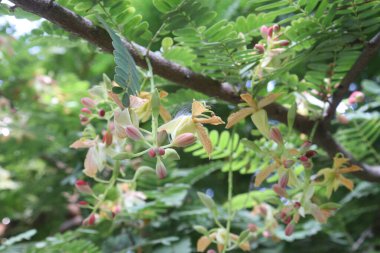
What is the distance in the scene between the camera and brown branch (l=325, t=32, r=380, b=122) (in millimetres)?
626

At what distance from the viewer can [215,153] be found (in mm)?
860

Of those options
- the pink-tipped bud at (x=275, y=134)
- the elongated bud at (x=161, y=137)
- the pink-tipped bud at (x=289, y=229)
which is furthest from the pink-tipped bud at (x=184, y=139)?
A: the pink-tipped bud at (x=289, y=229)

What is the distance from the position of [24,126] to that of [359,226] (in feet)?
2.98

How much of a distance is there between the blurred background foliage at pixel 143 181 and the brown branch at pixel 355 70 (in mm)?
32

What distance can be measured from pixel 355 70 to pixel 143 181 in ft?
1.69

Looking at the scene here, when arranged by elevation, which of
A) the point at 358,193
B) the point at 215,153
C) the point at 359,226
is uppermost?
the point at 215,153

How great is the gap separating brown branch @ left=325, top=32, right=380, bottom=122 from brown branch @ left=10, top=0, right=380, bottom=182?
0.04 metres

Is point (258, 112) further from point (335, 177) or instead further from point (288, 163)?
point (335, 177)

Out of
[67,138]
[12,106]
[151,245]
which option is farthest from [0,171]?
[151,245]

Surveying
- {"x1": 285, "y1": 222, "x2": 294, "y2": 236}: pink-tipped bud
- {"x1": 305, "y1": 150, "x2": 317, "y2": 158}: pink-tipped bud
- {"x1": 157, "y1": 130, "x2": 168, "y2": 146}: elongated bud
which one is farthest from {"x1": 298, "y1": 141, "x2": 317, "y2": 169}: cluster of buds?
{"x1": 157, "y1": 130, "x2": 168, "y2": 146}: elongated bud

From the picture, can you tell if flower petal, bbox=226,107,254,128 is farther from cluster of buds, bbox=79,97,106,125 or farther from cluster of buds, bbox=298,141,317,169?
cluster of buds, bbox=79,97,106,125

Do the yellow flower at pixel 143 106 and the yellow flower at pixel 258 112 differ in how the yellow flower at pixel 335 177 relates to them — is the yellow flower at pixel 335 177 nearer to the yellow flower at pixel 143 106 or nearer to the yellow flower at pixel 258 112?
the yellow flower at pixel 258 112

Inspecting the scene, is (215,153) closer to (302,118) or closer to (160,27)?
(302,118)

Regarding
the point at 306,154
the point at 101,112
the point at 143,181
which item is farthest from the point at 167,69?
the point at 143,181
